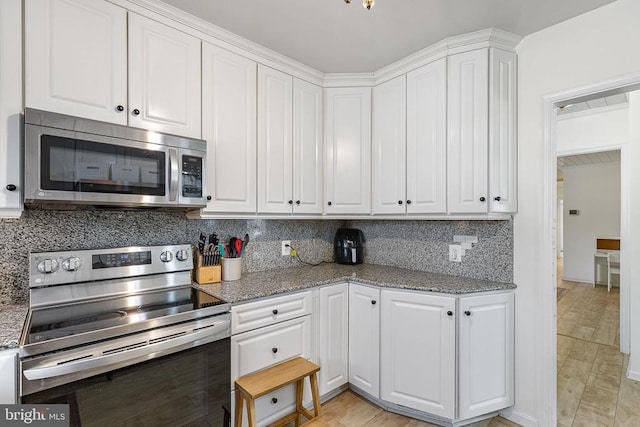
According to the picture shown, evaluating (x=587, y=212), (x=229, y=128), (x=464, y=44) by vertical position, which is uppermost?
(x=464, y=44)

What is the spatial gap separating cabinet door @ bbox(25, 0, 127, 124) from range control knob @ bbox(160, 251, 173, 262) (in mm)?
782

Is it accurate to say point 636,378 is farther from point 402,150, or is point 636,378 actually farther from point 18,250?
point 18,250

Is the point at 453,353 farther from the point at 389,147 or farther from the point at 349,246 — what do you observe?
the point at 389,147

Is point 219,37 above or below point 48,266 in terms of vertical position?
above

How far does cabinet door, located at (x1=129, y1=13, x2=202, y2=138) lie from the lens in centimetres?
162

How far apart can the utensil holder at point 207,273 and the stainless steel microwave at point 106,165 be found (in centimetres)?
43

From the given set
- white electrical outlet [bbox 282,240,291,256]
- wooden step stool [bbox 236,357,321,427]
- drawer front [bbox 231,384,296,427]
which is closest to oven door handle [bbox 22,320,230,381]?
wooden step stool [bbox 236,357,321,427]

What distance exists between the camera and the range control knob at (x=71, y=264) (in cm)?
157

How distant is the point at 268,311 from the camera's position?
1.82m

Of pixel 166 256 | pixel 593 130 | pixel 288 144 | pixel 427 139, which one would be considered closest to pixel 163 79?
pixel 288 144

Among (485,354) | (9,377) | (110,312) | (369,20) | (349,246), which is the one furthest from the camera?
(349,246)

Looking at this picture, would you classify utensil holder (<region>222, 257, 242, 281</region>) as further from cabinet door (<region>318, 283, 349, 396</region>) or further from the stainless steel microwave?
cabinet door (<region>318, 283, 349, 396</region>)

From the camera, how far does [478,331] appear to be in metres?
1.89

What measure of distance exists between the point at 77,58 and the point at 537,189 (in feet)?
8.50
